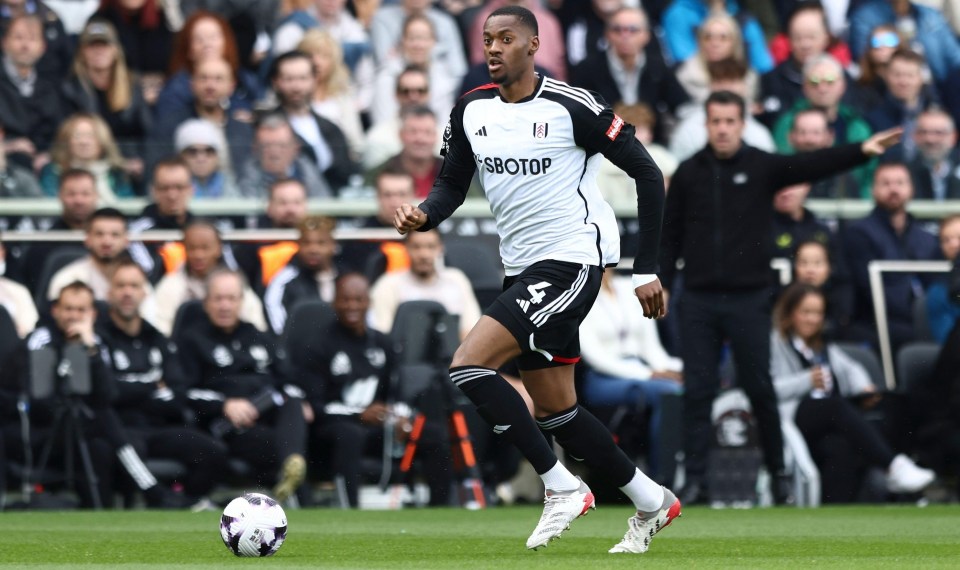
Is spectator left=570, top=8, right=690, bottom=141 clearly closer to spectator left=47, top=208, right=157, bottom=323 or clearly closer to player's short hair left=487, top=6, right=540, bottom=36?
spectator left=47, top=208, right=157, bottom=323

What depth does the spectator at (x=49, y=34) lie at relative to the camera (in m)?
16.1

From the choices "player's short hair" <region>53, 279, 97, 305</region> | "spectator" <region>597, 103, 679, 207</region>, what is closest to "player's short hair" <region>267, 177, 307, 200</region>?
"player's short hair" <region>53, 279, 97, 305</region>

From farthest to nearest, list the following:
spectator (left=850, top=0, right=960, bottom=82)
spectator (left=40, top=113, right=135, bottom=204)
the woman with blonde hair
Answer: spectator (left=850, top=0, right=960, bottom=82) → the woman with blonde hair → spectator (left=40, top=113, right=135, bottom=204)

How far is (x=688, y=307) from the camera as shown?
12922mm

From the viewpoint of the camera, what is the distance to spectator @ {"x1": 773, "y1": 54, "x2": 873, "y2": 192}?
1650cm

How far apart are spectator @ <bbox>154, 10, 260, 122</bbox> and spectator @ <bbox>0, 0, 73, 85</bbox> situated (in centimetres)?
88

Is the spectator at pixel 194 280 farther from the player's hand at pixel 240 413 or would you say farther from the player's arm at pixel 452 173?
the player's arm at pixel 452 173

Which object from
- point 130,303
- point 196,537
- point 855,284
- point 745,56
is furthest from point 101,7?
point 196,537

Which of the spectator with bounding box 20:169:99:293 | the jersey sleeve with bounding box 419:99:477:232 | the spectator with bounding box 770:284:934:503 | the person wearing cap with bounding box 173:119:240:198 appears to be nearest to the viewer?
the jersey sleeve with bounding box 419:99:477:232

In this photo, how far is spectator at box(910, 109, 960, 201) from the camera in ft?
52.1

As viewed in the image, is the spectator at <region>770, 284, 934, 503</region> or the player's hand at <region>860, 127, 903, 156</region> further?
the spectator at <region>770, 284, 934, 503</region>

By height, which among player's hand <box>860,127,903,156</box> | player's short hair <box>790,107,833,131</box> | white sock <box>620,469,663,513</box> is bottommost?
white sock <box>620,469,663,513</box>

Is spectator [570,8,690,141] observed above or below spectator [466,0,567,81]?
below

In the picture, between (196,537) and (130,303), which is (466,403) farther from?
(196,537)
